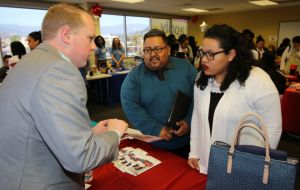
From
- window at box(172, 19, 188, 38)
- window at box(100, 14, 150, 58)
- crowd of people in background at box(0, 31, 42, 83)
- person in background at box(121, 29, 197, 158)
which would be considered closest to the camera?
person in background at box(121, 29, 197, 158)

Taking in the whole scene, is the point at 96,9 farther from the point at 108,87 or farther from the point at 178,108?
the point at 178,108

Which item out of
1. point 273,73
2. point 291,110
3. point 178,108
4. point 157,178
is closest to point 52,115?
point 157,178

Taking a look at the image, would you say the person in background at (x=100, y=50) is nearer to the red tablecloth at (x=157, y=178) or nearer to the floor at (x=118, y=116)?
the floor at (x=118, y=116)

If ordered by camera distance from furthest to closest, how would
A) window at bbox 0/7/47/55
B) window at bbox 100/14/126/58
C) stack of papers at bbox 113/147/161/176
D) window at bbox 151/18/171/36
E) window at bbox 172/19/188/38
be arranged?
window at bbox 172/19/188/38 < window at bbox 151/18/171/36 < window at bbox 100/14/126/58 < window at bbox 0/7/47/55 < stack of papers at bbox 113/147/161/176

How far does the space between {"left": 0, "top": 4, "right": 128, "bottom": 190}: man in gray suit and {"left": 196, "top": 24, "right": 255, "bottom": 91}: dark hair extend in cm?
75

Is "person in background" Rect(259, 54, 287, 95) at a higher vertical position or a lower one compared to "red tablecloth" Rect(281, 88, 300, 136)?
higher

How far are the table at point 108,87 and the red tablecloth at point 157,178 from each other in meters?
4.57

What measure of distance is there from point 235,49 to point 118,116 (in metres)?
3.90

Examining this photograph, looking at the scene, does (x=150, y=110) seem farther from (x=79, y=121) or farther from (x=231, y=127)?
(x=79, y=121)

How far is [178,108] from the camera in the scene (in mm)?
1529

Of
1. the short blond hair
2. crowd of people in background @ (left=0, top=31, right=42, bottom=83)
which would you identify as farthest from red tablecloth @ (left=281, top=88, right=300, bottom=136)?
crowd of people in background @ (left=0, top=31, right=42, bottom=83)

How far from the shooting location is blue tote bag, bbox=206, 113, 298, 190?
0.92 meters

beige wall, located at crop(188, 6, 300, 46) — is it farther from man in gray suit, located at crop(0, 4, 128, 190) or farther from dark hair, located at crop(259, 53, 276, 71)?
man in gray suit, located at crop(0, 4, 128, 190)

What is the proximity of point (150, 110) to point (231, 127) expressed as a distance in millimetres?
600
